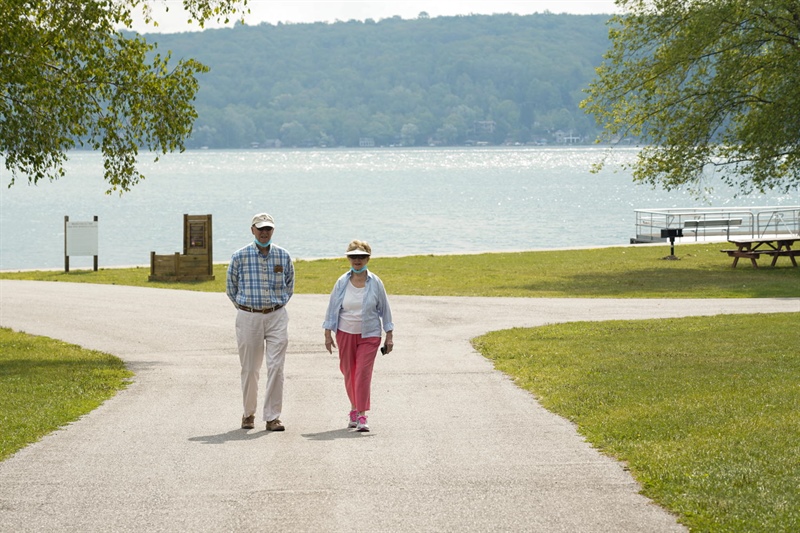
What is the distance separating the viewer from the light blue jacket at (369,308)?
9773mm

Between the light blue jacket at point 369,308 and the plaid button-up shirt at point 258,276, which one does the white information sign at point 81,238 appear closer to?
the plaid button-up shirt at point 258,276

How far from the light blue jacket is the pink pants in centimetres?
9

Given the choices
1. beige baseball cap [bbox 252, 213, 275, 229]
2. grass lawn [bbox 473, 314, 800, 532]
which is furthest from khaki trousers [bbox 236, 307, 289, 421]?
grass lawn [bbox 473, 314, 800, 532]

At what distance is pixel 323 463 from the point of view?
8.31 metres

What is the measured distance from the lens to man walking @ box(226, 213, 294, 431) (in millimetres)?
9742

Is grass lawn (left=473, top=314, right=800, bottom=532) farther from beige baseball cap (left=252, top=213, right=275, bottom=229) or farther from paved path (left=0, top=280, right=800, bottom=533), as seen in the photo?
beige baseball cap (left=252, top=213, right=275, bottom=229)

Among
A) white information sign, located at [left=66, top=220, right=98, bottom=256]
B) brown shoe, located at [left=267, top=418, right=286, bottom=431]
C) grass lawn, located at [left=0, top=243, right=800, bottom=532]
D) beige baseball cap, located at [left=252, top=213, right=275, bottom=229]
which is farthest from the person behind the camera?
white information sign, located at [left=66, top=220, right=98, bottom=256]

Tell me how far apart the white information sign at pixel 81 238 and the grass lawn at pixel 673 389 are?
7.88 m

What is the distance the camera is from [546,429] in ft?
31.8

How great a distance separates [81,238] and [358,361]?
25.5 meters

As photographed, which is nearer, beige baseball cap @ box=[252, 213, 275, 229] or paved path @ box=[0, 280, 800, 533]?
paved path @ box=[0, 280, 800, 533]

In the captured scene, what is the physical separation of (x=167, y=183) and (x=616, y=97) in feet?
496

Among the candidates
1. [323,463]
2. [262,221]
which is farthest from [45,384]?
[323,463]

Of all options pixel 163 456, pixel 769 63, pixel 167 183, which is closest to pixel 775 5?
pixel 769 63
